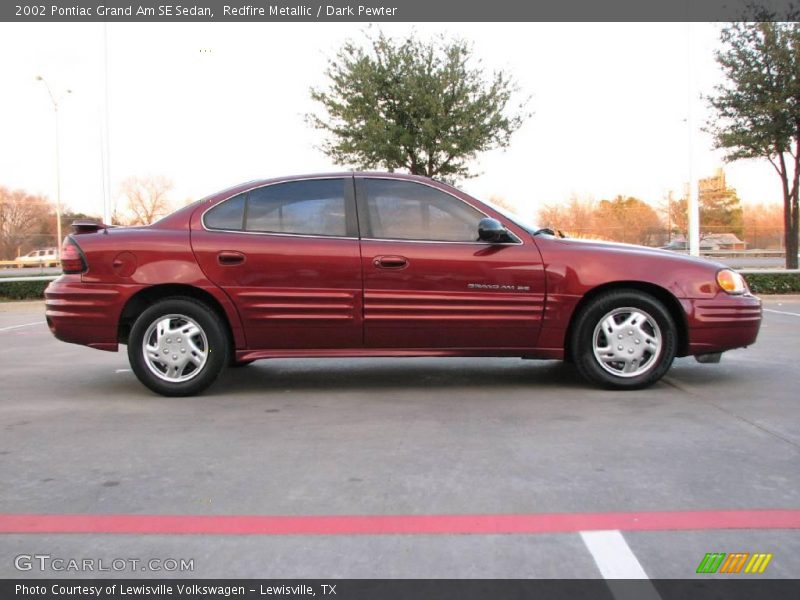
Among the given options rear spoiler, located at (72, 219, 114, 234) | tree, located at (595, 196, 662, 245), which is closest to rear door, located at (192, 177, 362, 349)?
rear spoiler, located at (72, 219, 114, 234)

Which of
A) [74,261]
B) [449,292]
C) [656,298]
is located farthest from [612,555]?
[74,261]

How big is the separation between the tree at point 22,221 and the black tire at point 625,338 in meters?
54.3

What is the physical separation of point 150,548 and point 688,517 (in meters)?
2.16

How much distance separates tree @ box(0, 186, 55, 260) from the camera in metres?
52.8

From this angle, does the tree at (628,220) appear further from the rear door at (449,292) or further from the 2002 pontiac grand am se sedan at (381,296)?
the rear door at (449,292)

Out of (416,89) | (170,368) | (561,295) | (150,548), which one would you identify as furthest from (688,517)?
(416,89)

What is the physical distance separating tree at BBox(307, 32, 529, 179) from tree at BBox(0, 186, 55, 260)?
1650 inches

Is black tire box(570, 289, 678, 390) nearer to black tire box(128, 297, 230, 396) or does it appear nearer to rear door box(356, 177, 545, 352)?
rear door box(356, 177, 545, 352)

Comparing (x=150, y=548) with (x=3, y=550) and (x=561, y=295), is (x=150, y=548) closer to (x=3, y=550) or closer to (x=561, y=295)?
(x=3, y=550)

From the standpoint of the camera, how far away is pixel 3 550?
2.73 metres

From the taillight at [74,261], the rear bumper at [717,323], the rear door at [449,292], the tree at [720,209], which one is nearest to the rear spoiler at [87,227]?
the taillight at [74,261]

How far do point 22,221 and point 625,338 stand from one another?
60.2 m

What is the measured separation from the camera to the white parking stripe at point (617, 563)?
2369 mm

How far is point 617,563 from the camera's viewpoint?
8.43ft
